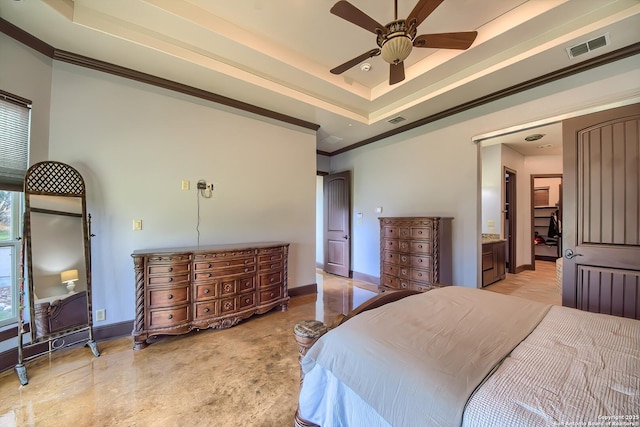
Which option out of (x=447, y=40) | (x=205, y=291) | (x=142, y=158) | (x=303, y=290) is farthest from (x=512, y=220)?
(x=142, y=158)

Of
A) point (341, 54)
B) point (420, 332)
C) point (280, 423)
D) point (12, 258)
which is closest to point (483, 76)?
point (341, 54)

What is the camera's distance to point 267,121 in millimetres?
3793

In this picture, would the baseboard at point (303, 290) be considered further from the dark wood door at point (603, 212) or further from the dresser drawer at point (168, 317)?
the dark wood door at point (603, 212)

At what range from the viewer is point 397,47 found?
6.31 ft

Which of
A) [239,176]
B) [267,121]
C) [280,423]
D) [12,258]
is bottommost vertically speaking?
[280,423]

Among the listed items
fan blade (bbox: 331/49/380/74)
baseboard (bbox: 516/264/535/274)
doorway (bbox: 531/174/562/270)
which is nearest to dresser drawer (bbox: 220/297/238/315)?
fan blade (bbox: 331/49/380/74)

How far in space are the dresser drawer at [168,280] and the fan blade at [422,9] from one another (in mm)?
3098

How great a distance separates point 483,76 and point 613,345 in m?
2.83

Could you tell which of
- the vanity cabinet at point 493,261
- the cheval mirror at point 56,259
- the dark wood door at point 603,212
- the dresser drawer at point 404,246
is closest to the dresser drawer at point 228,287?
the cheval mirror at point 56,259

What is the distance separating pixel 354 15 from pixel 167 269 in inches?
112

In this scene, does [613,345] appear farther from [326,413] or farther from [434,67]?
[434,67]

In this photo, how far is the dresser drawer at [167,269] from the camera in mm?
2531

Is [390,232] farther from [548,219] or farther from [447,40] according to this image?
[548,219]

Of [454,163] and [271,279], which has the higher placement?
[454,163]
